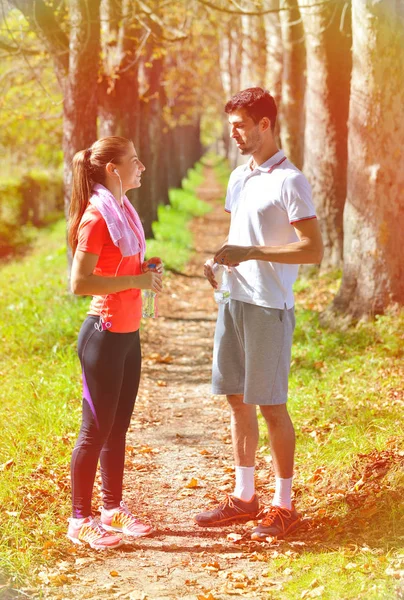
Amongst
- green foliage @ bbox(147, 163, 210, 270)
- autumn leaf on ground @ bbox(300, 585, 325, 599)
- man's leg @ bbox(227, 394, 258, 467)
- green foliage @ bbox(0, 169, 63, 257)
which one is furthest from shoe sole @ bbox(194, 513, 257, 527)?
green foliage @ bbox(0, 169, 63, 257)

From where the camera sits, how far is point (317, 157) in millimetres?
12000

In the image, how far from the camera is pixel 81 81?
10.9 m

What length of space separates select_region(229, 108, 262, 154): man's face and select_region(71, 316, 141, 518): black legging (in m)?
1.23

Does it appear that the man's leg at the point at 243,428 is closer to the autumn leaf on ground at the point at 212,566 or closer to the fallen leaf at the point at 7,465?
the autumn leaf on ground at the point at 212,566

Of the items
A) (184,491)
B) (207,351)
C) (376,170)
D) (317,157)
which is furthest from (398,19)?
(184,491)

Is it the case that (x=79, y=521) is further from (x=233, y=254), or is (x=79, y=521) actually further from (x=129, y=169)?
(x=129, y=169)

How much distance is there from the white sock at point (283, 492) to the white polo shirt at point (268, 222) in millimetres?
1069

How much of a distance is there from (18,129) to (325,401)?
16.6 metres

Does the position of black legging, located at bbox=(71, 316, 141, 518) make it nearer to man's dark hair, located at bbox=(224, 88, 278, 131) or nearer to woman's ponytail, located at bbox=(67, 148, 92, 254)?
woman's ponytail, located at bbox=(67, 148, 92, 254)

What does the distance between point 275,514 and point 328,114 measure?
7.99 metres

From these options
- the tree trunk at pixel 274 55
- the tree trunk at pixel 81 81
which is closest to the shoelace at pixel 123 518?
the tree trunk at pixel 81 81

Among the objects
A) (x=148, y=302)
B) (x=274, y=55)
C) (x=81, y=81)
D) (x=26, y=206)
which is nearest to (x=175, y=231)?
(x=274, y=55)

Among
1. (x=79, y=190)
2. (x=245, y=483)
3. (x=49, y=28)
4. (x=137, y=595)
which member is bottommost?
(x=137, y=595)

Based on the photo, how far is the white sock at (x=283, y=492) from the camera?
4883mm
